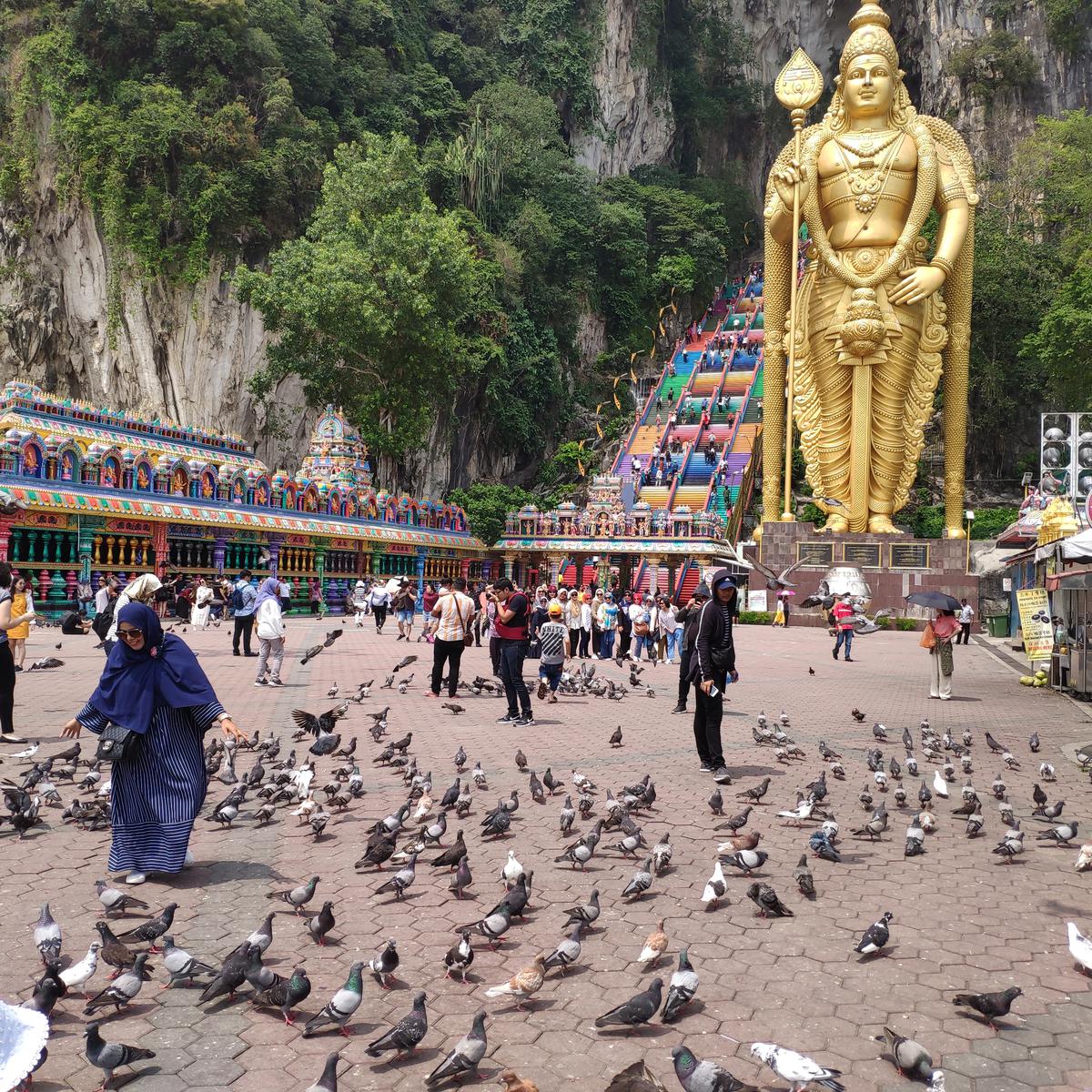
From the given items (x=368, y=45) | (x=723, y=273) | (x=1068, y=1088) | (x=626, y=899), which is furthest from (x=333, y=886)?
(x=723, y=273)

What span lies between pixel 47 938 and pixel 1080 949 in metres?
4.33

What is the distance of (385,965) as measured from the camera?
3859 millimetres

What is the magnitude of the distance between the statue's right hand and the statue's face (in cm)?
268

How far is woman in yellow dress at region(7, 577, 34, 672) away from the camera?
993 centimetres

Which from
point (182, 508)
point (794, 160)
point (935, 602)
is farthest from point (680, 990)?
point (794, 160)

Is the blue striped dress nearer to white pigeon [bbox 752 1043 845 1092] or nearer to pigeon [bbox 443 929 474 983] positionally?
pigeon [bbox 443 929 474 983]

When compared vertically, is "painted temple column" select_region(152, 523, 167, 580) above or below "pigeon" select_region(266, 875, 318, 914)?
above

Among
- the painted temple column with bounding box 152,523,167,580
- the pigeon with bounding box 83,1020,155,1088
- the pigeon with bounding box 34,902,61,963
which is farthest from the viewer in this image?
the painted temple column with bounding box 152,523,167,580

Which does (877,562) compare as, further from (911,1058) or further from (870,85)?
(911,1058)

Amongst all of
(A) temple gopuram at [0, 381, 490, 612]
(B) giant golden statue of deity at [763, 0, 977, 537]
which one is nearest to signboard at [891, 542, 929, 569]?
(B) giant golden statue of deity at [763, 0, 977, 537]

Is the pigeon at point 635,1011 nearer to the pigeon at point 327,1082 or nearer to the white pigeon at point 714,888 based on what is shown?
the pigeon at point 327,1082

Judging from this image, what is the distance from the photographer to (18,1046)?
2750 millimetres

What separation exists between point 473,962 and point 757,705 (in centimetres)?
869

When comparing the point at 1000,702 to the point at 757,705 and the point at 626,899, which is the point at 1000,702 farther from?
the point at 626,899
